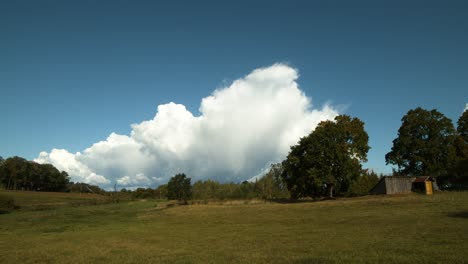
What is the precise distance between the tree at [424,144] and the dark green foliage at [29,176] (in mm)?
146775

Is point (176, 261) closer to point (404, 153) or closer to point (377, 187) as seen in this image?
point (377, 187)

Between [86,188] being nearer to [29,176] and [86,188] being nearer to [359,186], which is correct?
[29,176]

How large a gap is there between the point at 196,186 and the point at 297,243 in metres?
171

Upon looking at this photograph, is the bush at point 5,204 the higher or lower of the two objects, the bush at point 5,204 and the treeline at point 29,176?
the lower

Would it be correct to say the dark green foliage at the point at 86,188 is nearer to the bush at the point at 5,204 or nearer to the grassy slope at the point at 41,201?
the grassy slope at the point at 41,201

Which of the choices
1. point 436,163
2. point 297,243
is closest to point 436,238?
point 297,243

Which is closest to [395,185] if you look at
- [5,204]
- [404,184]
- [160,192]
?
[404,184]

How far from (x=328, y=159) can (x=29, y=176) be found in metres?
140

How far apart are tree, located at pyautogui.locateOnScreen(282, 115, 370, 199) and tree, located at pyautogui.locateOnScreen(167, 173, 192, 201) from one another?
214 ft

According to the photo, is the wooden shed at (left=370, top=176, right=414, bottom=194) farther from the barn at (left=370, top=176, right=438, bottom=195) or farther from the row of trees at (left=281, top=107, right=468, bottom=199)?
the row of trees at (left=281, top=107, right=468, bottom=199)

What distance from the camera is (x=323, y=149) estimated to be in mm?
62969

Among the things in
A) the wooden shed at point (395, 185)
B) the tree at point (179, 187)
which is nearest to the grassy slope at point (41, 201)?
the tree at point (179, 187)

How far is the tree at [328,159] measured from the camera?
203 feet

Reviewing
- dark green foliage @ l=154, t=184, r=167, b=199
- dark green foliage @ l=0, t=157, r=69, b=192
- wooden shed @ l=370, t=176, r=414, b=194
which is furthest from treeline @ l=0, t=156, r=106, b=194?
wooden shed @ l=370, t=176, r=414, b=194
